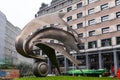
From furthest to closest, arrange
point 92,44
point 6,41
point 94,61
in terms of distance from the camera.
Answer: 1. point 6,41
2. point 94,61
3. point 92,44

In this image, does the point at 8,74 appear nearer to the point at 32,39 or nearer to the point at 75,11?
the point at 32,39

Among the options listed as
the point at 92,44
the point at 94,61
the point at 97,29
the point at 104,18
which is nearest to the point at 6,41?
the point at 94,61

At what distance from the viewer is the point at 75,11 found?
212ft

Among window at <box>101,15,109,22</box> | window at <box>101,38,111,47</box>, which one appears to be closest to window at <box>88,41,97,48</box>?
window at <box>101,38,111,47</box>

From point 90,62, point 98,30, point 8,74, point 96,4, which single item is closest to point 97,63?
point 90,62

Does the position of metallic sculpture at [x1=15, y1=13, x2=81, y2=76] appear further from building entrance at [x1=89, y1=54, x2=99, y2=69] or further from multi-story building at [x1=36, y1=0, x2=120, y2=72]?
building entrance at [x1=89, y1=54, x2=99, y2=69]

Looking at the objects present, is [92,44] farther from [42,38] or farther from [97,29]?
[42,38]

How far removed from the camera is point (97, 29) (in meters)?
57.9

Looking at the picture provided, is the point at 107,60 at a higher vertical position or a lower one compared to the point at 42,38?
lower

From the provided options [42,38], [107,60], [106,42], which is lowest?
[107,60]

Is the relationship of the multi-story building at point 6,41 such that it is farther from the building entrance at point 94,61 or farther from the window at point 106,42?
the window at point 106,42

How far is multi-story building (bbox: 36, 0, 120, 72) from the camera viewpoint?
53844mm

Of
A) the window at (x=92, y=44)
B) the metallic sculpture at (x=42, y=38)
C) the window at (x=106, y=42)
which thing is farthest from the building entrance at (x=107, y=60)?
the metallic sculpture at (x=42, y=38)

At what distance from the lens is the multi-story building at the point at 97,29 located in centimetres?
5384
